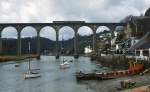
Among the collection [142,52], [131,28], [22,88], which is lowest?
[22,88]

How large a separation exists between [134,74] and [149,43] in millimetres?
17460

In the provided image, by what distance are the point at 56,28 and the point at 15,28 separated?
1746 cm

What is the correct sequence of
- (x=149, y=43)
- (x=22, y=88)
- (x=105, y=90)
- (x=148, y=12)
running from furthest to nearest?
(x=148, y=12)
(x=149, y=43)
(x=22, y=88)
(x=105, y=90)

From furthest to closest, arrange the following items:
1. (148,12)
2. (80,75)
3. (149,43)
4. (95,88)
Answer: (148,12) → (149,43) → (80,75) → (95,88)

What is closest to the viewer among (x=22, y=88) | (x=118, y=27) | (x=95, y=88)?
(x=95, y=88)

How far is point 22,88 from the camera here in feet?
174

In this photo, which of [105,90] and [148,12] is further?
Result: [148,12]

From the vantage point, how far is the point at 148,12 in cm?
14700

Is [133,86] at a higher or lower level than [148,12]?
lower

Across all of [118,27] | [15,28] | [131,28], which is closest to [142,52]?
[131,28]

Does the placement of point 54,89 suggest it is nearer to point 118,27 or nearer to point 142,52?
point 142,52

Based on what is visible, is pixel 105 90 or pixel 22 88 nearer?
pixel 105 90

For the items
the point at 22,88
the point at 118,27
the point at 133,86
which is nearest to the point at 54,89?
the point at 22,88

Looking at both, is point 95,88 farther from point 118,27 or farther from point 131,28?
point 118,27
